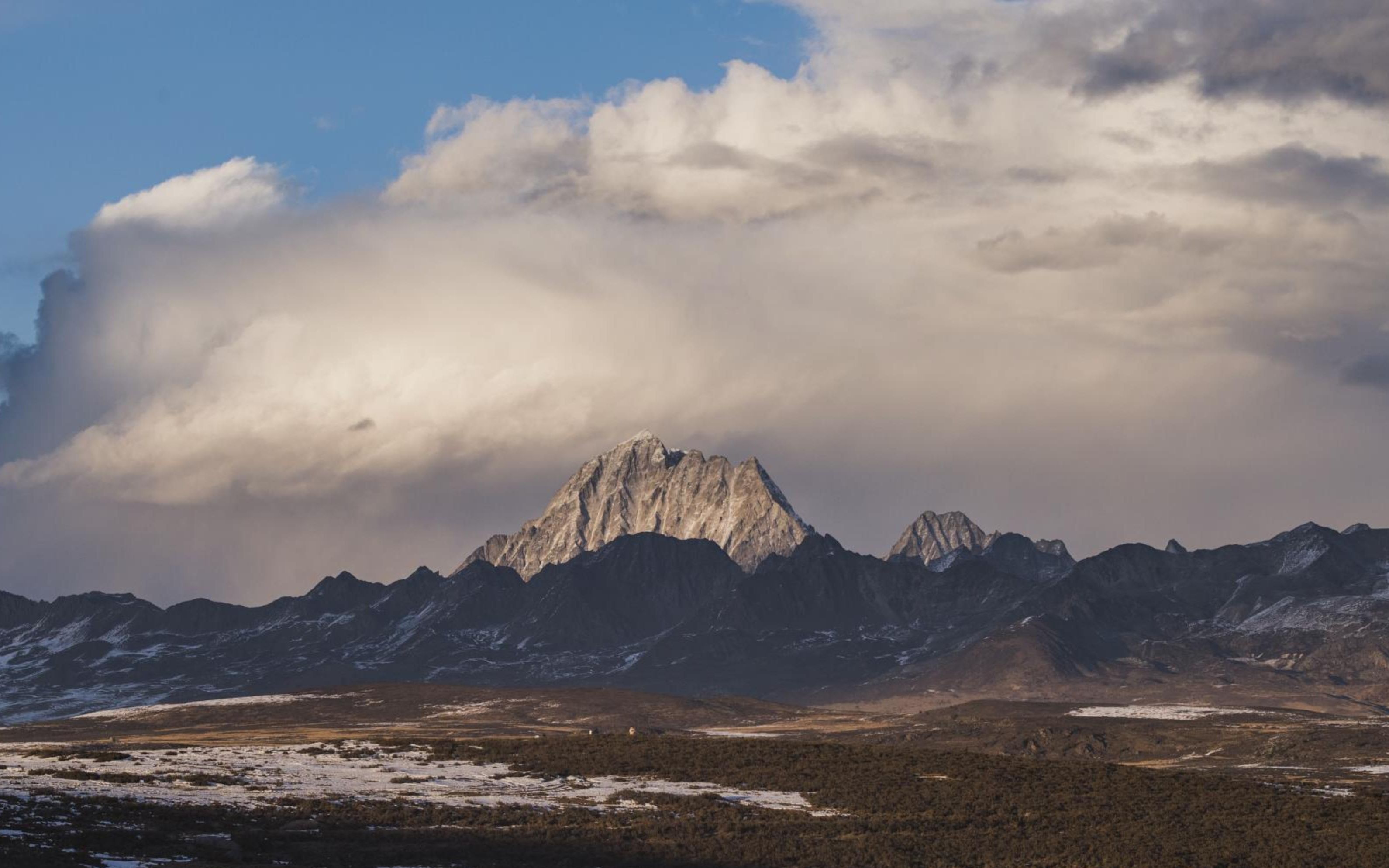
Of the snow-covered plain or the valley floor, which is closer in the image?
the valley floor

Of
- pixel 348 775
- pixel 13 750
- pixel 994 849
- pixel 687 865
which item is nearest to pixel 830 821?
pixel 994 849

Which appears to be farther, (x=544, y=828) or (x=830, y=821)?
(x=830, y=821)

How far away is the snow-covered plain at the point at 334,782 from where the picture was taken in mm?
131375

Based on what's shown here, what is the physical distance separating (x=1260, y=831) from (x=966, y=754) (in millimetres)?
46296

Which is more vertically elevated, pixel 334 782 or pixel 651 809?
pixel 334 782

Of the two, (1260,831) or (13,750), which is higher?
(13,750)

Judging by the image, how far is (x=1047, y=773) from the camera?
528 feet

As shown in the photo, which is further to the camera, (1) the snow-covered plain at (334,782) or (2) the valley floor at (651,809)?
(1) the snow-covered plain at (334,782)

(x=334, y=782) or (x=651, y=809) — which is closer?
(x=651, y=809)

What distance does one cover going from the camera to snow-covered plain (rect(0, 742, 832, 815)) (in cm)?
13138

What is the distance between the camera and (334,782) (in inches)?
5699

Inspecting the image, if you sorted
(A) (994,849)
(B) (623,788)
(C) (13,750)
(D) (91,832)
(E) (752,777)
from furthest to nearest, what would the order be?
(C) (13,750), (E) (752,777), (B) (623,788), (A) (994,849), (D) (91,832)

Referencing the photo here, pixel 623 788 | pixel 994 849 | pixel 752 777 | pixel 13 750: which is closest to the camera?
pixel 994 849

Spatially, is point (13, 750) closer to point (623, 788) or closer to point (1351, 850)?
point (623, 788)
